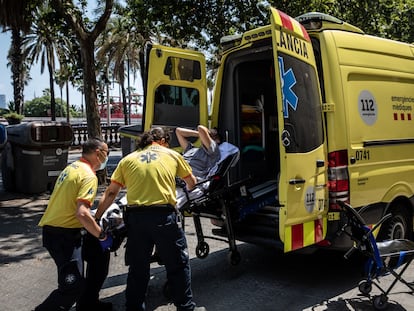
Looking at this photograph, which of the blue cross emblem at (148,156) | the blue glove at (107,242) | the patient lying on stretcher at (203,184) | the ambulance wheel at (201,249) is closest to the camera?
the blue cross emblem at (148,156)

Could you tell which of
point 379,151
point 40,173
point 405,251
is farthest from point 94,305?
point 40,173

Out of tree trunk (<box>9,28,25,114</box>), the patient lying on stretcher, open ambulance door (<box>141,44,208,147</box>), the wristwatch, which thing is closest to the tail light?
the patient lying on stretcher

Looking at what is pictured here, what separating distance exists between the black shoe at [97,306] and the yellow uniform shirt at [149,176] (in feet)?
3.47

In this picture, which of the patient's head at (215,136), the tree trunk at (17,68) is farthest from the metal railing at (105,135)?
the patient's head at (215,136)

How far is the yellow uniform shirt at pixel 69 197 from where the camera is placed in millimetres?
3684

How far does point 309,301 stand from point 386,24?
446 inches

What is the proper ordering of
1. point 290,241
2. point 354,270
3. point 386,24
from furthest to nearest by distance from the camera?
1. point 386,24
2. point 354,270
3. point 290,241

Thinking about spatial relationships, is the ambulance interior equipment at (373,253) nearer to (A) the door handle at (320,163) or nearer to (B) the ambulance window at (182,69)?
(A) the door handle at (320,163)

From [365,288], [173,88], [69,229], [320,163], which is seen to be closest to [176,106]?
[173,88]

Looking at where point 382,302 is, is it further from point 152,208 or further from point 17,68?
point 17,68

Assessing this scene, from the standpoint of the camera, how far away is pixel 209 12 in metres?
12.0

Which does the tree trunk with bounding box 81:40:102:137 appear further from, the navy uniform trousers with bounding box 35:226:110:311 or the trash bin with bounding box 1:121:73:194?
the navy uniform trousers with bounding box 35:226:110:311

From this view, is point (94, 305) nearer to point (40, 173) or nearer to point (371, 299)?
point (371, 299)

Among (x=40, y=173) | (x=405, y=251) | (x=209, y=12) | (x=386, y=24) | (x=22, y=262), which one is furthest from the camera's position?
(x=386, y=24)
